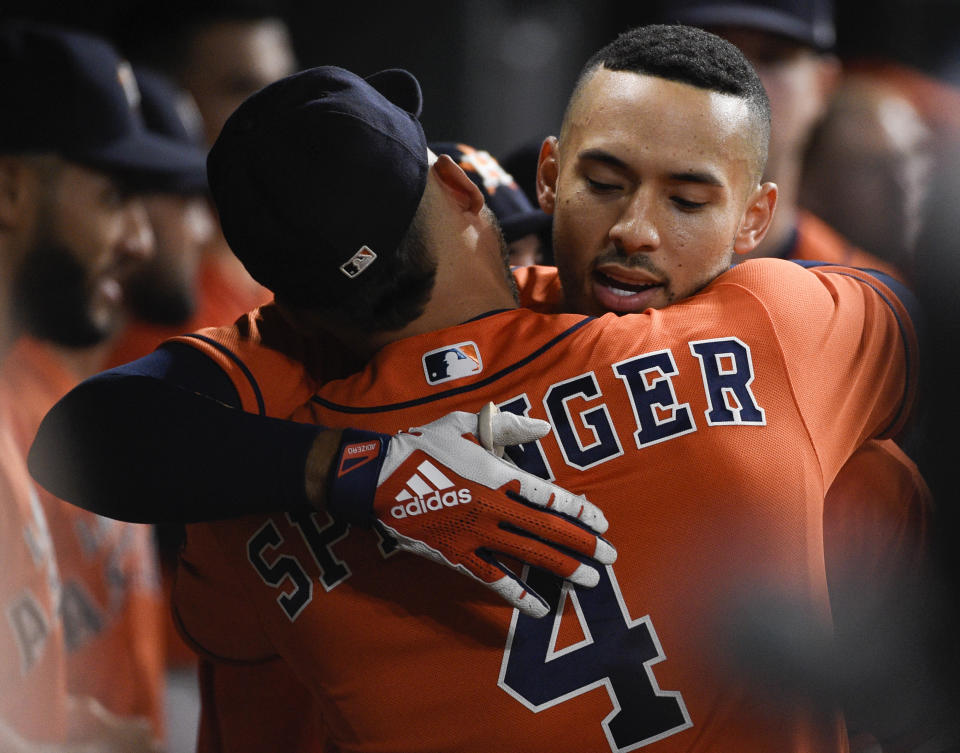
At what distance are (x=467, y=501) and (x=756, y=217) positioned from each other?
40cm

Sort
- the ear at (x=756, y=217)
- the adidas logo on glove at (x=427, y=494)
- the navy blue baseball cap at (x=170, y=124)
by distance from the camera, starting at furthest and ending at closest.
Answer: the navy blue baseball cap at (x=170, y=124)
the ear at (x=756, y=217)
the adidas logo on glove at (x=427, y=494)

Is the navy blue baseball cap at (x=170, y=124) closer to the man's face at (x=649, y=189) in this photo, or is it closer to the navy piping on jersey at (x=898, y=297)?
the man's face at (x=649, y=189)

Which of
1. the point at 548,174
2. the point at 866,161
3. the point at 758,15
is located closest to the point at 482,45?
the point at 758,15

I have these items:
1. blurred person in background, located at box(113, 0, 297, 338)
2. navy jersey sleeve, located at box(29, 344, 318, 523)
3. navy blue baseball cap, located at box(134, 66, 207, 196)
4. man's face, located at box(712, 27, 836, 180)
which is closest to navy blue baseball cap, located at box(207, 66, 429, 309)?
navy jersey sleeve, located at box(29, 344, 318, 523)

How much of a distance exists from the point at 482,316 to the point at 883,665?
19.7 inches

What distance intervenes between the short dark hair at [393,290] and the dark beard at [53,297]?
0.94 metres

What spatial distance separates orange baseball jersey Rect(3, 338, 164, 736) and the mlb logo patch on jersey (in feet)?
2.86

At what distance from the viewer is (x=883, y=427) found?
0.80 m

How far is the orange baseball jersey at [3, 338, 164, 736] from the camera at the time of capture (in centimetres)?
145

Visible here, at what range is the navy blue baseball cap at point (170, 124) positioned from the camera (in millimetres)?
1838

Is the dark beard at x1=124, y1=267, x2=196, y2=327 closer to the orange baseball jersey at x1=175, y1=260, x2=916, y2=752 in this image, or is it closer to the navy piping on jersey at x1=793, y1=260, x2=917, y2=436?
the orange baseball jersey at x1=175, y1=260, x2=916, y2=752

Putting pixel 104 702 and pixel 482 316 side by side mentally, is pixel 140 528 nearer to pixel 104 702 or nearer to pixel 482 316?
pixel 104 702

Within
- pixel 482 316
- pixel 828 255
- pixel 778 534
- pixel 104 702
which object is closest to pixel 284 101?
pixel 482 316

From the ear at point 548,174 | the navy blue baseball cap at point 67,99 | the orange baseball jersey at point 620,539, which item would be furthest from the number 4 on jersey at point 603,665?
the navy blue baseball cap at point 67,99
